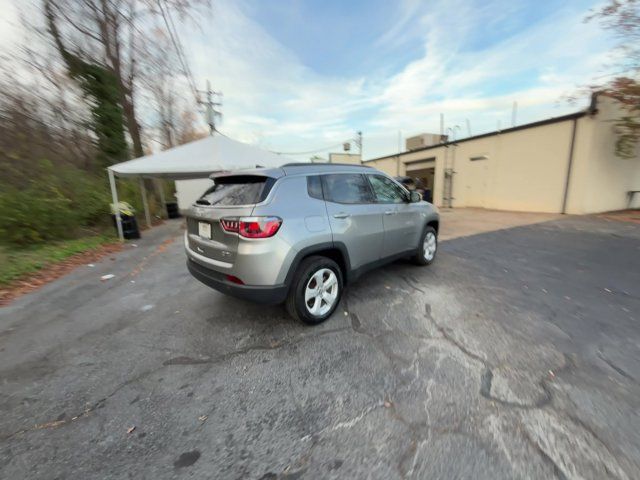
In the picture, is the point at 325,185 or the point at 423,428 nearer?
the point at 423,428

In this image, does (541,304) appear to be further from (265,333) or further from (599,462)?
(265,333)

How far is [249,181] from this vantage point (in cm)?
306

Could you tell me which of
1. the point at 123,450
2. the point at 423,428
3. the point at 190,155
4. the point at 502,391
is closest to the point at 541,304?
the point at 502,391

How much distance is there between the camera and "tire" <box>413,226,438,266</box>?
4805mm

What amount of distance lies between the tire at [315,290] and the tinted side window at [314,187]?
68 centimetres

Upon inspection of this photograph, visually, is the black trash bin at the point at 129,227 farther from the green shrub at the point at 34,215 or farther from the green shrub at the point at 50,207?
the green shrub at the point at 34,215

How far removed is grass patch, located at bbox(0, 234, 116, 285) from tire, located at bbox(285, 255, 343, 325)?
17.3 ft

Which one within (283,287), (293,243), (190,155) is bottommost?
(283,287)

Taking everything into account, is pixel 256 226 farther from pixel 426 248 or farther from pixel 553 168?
pixel 553 168

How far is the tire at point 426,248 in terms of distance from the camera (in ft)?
15.8

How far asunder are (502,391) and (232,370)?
218cm

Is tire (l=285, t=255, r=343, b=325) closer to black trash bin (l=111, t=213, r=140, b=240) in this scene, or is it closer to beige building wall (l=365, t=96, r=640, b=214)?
black trash bin (l=111, t=213, r=140, b=240)

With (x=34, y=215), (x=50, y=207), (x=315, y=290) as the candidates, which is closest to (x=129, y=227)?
(x=50, y=207)

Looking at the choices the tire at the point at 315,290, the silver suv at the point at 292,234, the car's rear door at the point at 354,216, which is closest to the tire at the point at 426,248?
the silver suv at the point at 292,234
